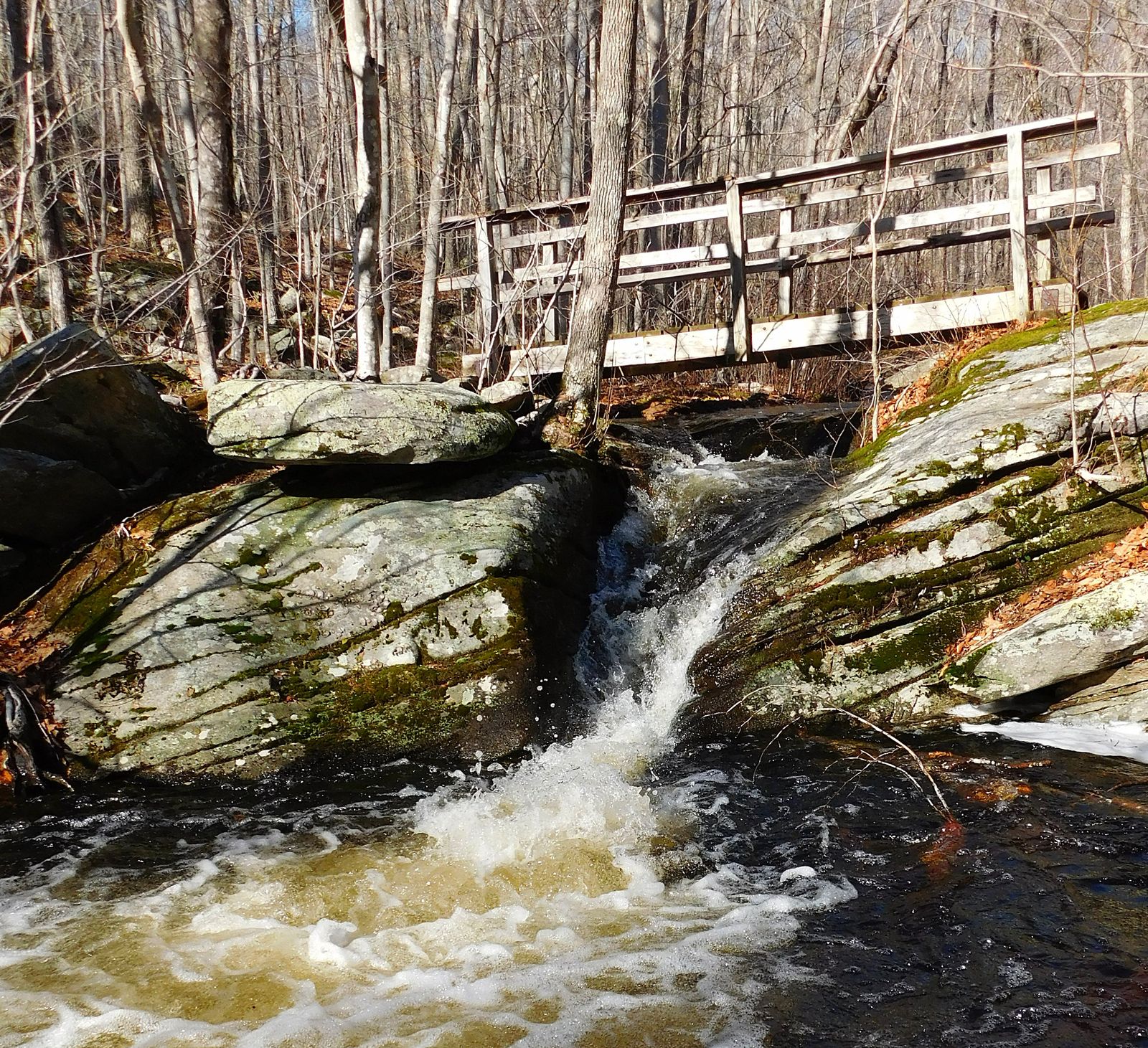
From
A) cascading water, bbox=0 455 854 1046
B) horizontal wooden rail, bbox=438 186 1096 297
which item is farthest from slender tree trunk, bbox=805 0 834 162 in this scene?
cascading water, bbox=0 455 854 1046

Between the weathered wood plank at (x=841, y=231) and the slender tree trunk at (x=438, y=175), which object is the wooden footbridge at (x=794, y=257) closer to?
the weathered wood plank at (x=841, y=231)

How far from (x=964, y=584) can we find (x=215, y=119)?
1039cm

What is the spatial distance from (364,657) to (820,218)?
16512 millimetres

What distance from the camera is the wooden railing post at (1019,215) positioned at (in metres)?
8.51

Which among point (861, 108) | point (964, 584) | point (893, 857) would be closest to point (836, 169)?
point (861, 108)

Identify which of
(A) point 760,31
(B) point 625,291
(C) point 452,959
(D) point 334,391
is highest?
(A) point 760,31

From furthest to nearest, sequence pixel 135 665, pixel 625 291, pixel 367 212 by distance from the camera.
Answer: pixel 625 291
pixel 367 212
pixel 135 665

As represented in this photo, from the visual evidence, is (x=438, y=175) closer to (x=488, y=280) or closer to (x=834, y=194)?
(x=488, y=280)

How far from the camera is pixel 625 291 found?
14273 mm

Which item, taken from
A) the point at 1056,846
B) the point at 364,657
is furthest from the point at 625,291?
the point at 1056,846

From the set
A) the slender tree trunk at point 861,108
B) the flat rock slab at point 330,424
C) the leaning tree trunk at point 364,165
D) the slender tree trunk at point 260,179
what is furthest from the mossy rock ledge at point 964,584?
the slender tree trunk at point 861,108

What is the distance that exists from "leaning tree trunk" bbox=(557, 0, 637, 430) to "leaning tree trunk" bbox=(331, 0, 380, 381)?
2.01 m

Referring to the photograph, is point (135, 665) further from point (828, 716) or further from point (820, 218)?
point (820, 218)

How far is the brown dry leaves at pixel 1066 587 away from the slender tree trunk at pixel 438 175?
20.0 ft
